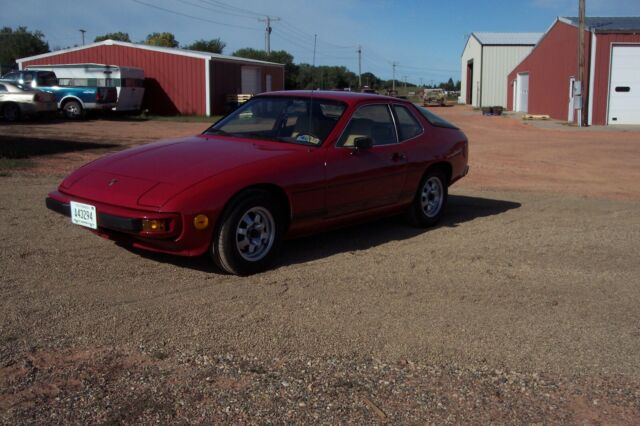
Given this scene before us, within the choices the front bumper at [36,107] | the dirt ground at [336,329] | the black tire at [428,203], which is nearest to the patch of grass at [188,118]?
the front bumper at [36,107]

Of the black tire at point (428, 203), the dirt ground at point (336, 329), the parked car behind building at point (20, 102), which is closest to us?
the dirt ground at point (336, 329)

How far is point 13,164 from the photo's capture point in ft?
35.5

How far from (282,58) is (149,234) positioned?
7154 centimetres

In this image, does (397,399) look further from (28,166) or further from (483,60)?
(483,60)

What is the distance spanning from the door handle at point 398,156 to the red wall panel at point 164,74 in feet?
81.3

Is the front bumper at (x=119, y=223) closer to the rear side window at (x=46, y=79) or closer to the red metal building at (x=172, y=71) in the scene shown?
the rear side window at (x=46, y=79)

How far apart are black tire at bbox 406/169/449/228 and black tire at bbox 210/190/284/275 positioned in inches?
84.9

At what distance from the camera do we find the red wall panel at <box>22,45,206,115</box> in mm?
30203

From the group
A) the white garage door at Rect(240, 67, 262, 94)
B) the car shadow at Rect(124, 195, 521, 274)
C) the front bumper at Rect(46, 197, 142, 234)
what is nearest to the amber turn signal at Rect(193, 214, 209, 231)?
the front bumper at Rect(46, 197, 142, 234)

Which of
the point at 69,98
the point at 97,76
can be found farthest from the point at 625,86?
the point at 69,98

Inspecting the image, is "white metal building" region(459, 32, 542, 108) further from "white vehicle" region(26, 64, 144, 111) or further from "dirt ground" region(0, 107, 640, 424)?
"dirt ground" region(0, 107, 640, 424)

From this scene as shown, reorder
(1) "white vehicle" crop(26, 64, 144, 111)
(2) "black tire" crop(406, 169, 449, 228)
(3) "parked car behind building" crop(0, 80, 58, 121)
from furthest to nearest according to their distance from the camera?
(1) "white vehicle" crop(26, 64, 144, 111)
(3) "parked car behind building" crop(0, 80, 58, 121)
(2) "black tire" crop(406, 169, 449, 228)

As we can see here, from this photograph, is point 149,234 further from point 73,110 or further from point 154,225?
point 73,110

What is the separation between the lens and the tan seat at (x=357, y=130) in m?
6.09
